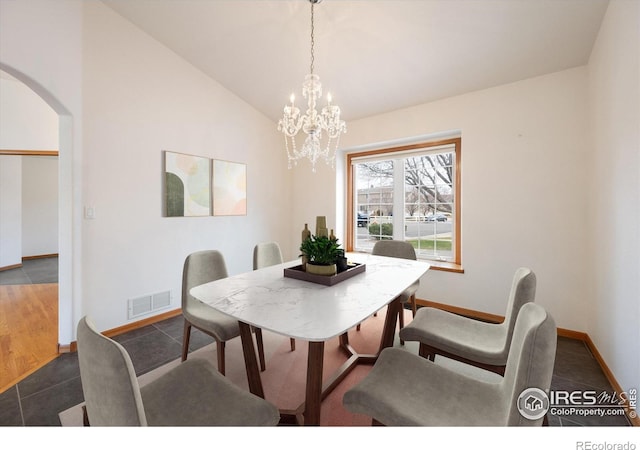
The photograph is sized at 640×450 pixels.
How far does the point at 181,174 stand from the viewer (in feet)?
10.1

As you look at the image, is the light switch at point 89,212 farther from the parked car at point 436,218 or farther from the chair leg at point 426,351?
the parked car at point 436,218

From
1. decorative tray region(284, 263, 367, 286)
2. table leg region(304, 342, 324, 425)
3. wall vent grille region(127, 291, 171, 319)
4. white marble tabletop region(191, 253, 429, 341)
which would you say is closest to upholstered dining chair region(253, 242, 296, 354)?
white marble tabletop region(191, 253, 429, 341)

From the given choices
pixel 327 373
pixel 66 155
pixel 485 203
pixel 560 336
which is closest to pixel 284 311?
pixel 327 373

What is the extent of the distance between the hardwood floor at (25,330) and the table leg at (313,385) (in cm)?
209

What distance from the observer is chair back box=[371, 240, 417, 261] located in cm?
277

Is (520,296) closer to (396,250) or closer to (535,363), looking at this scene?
(535,363)

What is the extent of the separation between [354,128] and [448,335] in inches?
121

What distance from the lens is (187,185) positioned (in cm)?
315

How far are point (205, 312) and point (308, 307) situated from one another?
1055 mm

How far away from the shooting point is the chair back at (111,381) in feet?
2.29

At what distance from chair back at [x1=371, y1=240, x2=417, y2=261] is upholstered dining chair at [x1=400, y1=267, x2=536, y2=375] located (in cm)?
97

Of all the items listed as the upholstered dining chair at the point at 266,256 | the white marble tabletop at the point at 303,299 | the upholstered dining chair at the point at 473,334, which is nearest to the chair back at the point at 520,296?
the upholstered dining chair at the point at 473,334

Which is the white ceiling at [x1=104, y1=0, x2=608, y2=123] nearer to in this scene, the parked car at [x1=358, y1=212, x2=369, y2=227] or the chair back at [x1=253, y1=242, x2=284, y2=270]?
the parked car at [x1=358, y1=212, x2=369, y2=227]

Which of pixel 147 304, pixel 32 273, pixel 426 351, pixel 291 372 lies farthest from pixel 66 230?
pixel 32 273
